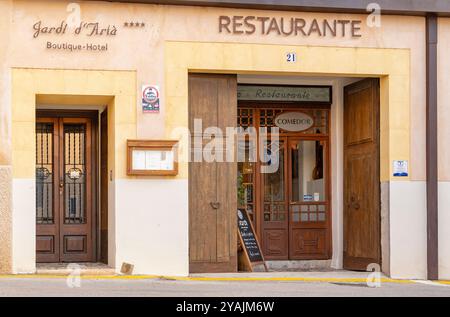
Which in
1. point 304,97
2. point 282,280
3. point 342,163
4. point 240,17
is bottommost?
point 282,280

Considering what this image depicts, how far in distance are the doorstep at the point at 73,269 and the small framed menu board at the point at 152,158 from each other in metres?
1.51

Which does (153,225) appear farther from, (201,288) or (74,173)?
(74,173)

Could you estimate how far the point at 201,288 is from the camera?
1269 centimetres

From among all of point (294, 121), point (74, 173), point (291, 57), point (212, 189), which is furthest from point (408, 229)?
point (74, 173)

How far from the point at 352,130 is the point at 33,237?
5835 mm

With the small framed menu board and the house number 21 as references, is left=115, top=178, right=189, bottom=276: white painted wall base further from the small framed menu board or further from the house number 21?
the house number 21

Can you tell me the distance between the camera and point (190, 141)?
14898 mm

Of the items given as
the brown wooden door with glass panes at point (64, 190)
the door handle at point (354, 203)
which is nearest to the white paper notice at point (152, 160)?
the brown wooden door with glass panes at point (64, 190)

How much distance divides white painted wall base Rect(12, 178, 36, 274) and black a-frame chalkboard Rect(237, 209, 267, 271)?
3614mm

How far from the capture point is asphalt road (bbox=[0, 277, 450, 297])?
38.6ft

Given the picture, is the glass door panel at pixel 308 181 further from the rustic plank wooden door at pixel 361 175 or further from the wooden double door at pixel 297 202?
the rustic plank wooden door at pixel 361 175
